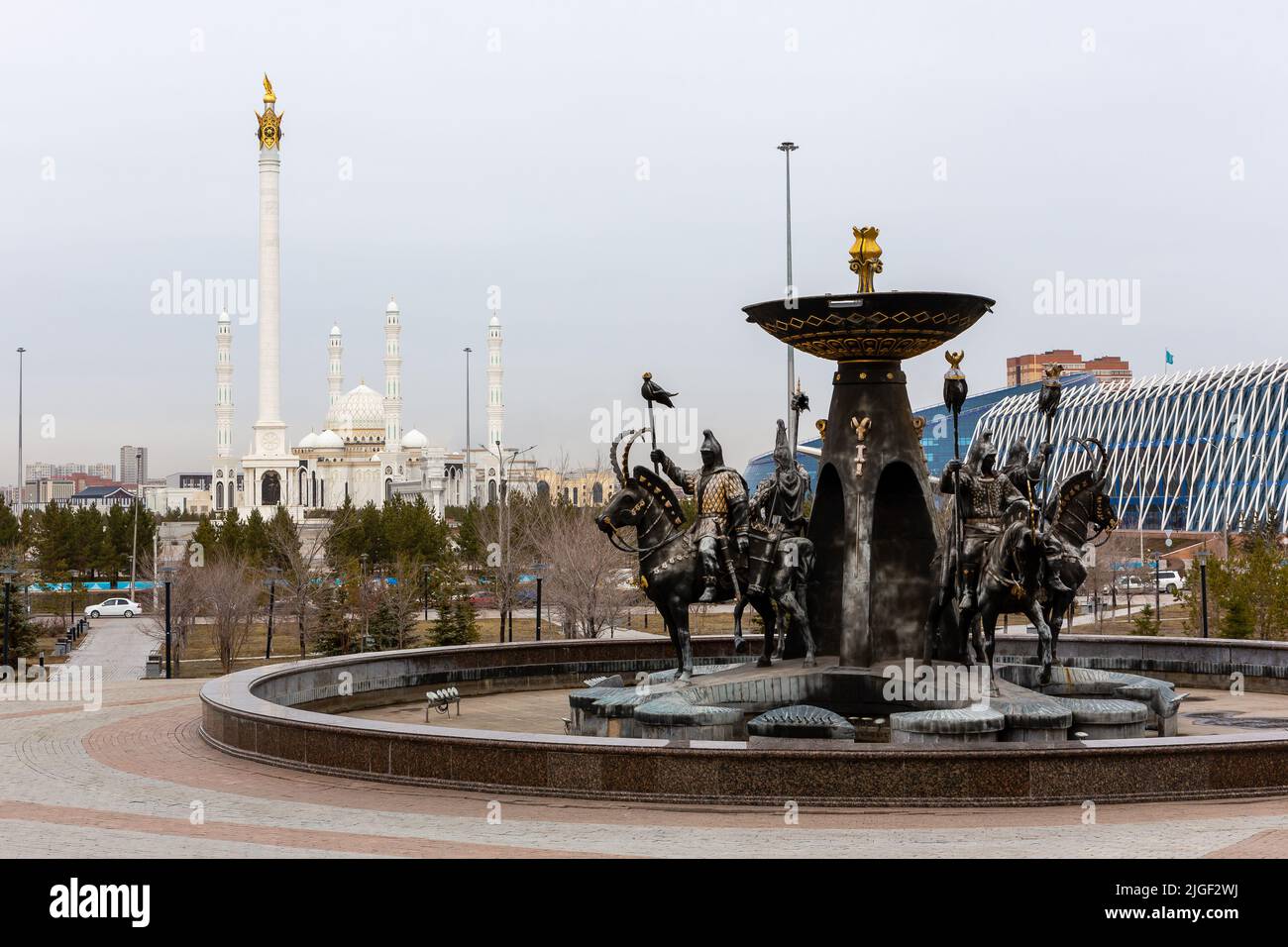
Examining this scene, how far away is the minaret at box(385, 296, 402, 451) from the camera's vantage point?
5768 inches

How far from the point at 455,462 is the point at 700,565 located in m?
166

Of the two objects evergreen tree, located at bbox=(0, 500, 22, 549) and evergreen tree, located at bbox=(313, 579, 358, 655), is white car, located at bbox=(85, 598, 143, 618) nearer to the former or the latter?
evergreen tree, located at bbox=(0, 500, 22, 549)

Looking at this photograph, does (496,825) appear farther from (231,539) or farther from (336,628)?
(231,539)

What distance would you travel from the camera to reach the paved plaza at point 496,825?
11.1 meters

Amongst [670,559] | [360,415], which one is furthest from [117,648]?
[360,415]

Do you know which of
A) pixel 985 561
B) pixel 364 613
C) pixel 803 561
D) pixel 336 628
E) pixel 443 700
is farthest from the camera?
pixel 364 613

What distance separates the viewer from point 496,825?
12227 mm

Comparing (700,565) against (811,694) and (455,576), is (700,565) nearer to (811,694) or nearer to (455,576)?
(811,694)

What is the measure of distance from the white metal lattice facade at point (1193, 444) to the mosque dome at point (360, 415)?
7763 centimetres

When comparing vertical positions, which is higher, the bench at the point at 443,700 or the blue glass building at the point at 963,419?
the blue glass building at the point at 963,419

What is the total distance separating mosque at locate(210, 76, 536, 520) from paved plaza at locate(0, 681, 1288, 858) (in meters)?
94.8

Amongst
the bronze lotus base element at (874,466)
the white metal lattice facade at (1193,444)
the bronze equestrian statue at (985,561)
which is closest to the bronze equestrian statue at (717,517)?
the bronze lotus base element at (874,466)

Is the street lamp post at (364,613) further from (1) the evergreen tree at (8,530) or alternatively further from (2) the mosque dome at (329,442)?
(2) the mosque dome at (329,442)

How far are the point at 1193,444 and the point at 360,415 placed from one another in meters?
92.3
